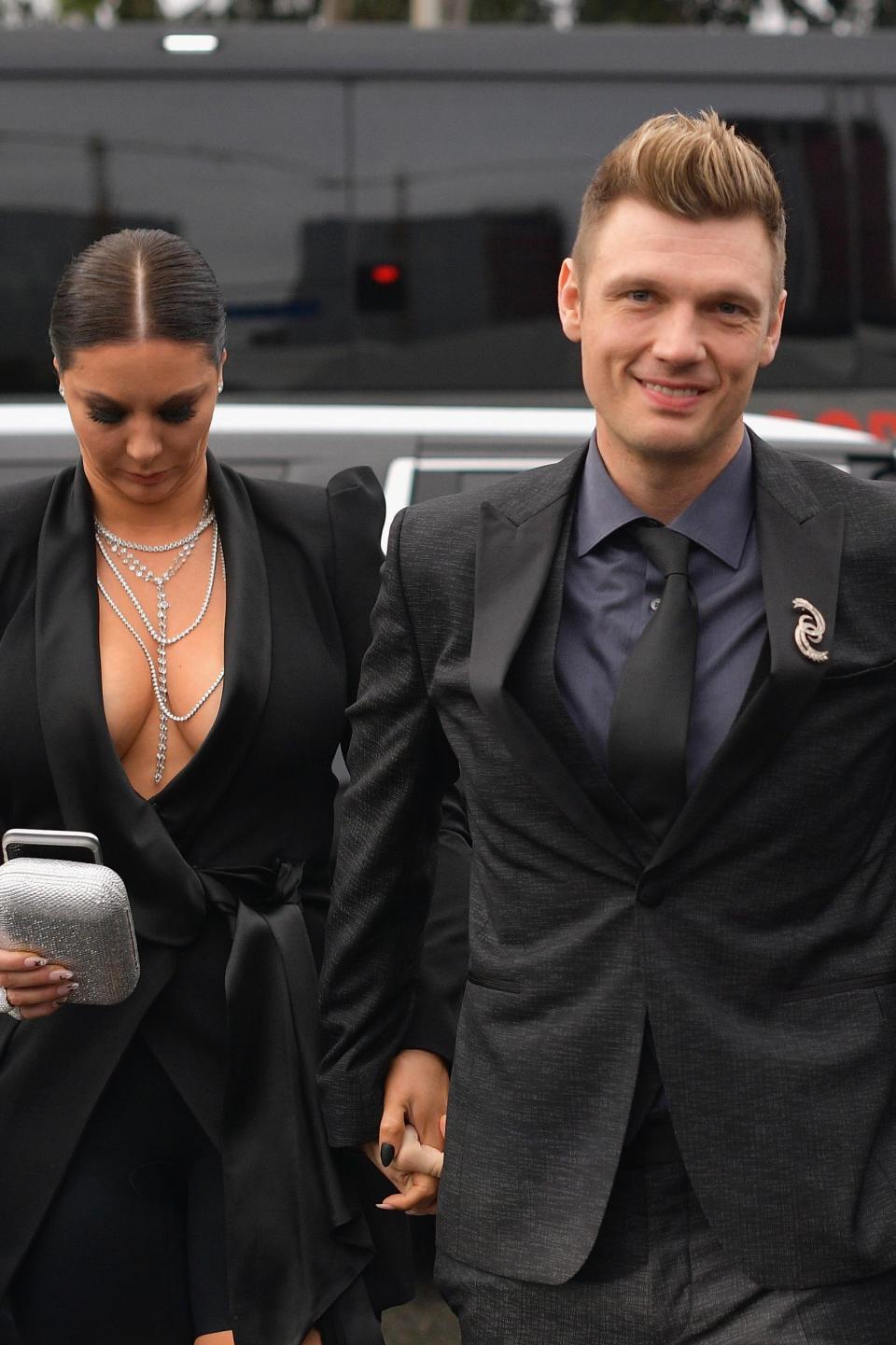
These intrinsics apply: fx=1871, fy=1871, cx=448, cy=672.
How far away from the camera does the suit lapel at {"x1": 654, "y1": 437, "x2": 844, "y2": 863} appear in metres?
2.07

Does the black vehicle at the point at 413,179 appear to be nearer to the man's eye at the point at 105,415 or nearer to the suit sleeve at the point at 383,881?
the man's eye at the point at 105,415

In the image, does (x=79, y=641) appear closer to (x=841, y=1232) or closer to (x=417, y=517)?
(x=417, y=517)

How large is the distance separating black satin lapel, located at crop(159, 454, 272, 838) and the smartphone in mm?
186

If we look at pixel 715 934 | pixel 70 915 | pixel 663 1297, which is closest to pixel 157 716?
pixel 70 915

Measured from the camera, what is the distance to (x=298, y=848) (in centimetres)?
271

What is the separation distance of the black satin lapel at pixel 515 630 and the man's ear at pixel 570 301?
0.21m

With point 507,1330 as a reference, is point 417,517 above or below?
above

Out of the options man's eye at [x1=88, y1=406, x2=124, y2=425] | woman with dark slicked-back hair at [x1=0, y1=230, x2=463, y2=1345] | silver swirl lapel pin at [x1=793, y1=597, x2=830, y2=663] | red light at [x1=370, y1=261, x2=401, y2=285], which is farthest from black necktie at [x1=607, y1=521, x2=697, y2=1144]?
red light at [x1=370, y1=261, x2=401, y2=285]

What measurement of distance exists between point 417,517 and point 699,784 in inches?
22.9

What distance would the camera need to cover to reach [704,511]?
2.24 metres

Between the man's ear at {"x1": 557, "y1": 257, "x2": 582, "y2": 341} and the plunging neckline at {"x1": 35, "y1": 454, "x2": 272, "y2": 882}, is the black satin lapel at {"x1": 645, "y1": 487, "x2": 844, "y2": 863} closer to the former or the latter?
the man's ear at {"x1": 557, "y1": 257, "x2": 582, "y2": 341}

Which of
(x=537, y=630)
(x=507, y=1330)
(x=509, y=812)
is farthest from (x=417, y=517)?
(x=507, y=1330)

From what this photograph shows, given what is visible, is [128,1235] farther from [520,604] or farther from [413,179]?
[413,179]

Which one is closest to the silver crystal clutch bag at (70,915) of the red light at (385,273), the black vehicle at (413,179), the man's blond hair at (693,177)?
the man's blond hair at (693,177)
